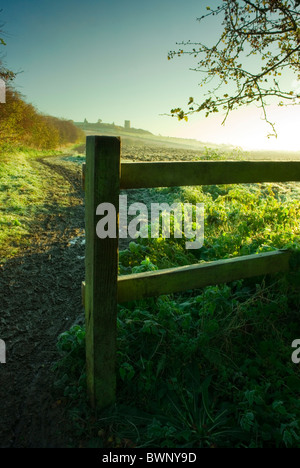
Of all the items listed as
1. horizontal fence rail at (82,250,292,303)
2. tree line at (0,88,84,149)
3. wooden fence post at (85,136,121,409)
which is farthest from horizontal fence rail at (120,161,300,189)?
tree line at (0,88,84,149)

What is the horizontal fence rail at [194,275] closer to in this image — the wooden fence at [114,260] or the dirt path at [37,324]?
the wooden fence at [114,260]

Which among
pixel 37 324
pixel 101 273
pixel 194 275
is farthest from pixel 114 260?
pixel 37 324

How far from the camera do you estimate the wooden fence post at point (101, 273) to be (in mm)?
1999

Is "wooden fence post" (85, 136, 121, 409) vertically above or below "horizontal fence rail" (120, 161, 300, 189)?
below

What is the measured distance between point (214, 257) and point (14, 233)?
4242mm

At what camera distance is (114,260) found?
217 centimetres

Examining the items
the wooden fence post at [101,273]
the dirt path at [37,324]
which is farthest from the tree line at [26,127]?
the wooden fence post at [101,273]

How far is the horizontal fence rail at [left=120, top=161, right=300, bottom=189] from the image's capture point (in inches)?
84.4

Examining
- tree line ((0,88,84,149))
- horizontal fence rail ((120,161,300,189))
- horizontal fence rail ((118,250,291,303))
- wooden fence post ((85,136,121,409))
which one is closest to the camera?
wooden fence post ((85,136,121,409))

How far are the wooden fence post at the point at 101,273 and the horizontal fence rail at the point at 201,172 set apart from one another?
0.14 meters

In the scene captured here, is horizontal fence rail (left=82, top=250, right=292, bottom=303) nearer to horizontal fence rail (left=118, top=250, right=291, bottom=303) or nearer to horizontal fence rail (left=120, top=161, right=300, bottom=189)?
horizontal fence rail (left=118, top=250, right=291, bottom=303)

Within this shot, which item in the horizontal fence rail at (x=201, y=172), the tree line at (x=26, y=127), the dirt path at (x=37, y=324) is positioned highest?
the tree line at (x=26, y=127)

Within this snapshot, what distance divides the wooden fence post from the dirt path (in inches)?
16.5

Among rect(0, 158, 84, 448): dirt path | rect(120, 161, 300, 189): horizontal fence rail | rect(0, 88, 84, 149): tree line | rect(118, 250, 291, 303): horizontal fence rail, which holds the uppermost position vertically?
rect(0, 88, 84, 149): tree line
